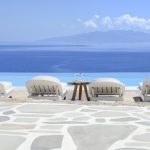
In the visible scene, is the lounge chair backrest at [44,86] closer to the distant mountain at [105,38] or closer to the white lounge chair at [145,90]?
the white lounge chair at [145,90]

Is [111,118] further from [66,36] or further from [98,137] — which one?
[66,36]

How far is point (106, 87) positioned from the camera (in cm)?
962

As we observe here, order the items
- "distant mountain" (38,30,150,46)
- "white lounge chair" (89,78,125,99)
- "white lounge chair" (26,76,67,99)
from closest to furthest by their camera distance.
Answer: "white lounge chair" (89,78,125,99) < "white lounge chair" (26,76,67,99) < "distant mountain" (38,30,150,46)

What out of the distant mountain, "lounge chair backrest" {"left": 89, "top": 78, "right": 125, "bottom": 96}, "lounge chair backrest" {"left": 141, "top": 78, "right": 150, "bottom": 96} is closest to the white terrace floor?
"lounge chair backrest" {"left": 89, "top": 78, "right": 125, "bottom": 96}

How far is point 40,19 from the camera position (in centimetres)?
7550

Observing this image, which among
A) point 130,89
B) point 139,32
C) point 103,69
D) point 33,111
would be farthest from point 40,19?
point 139,32

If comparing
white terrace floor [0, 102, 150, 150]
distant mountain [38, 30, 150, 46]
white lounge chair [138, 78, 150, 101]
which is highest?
distant mountain [38, 30, 150, 46]

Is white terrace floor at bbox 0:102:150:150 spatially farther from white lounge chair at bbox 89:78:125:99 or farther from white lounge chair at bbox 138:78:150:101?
white lounge chair at bbox 138:78:150:101

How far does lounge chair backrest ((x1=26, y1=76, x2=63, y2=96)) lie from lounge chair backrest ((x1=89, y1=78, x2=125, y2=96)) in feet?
2.72

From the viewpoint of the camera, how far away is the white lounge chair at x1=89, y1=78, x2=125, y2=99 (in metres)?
9.53

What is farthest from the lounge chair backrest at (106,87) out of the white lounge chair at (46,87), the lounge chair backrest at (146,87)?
the white lounge chair at (46,87)

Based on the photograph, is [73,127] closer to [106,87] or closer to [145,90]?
[106,87]

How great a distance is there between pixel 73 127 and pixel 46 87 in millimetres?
4786

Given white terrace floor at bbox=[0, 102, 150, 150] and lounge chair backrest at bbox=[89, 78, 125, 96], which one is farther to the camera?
lounge chair backrest at bbox=[89, 78, 125, 96]
